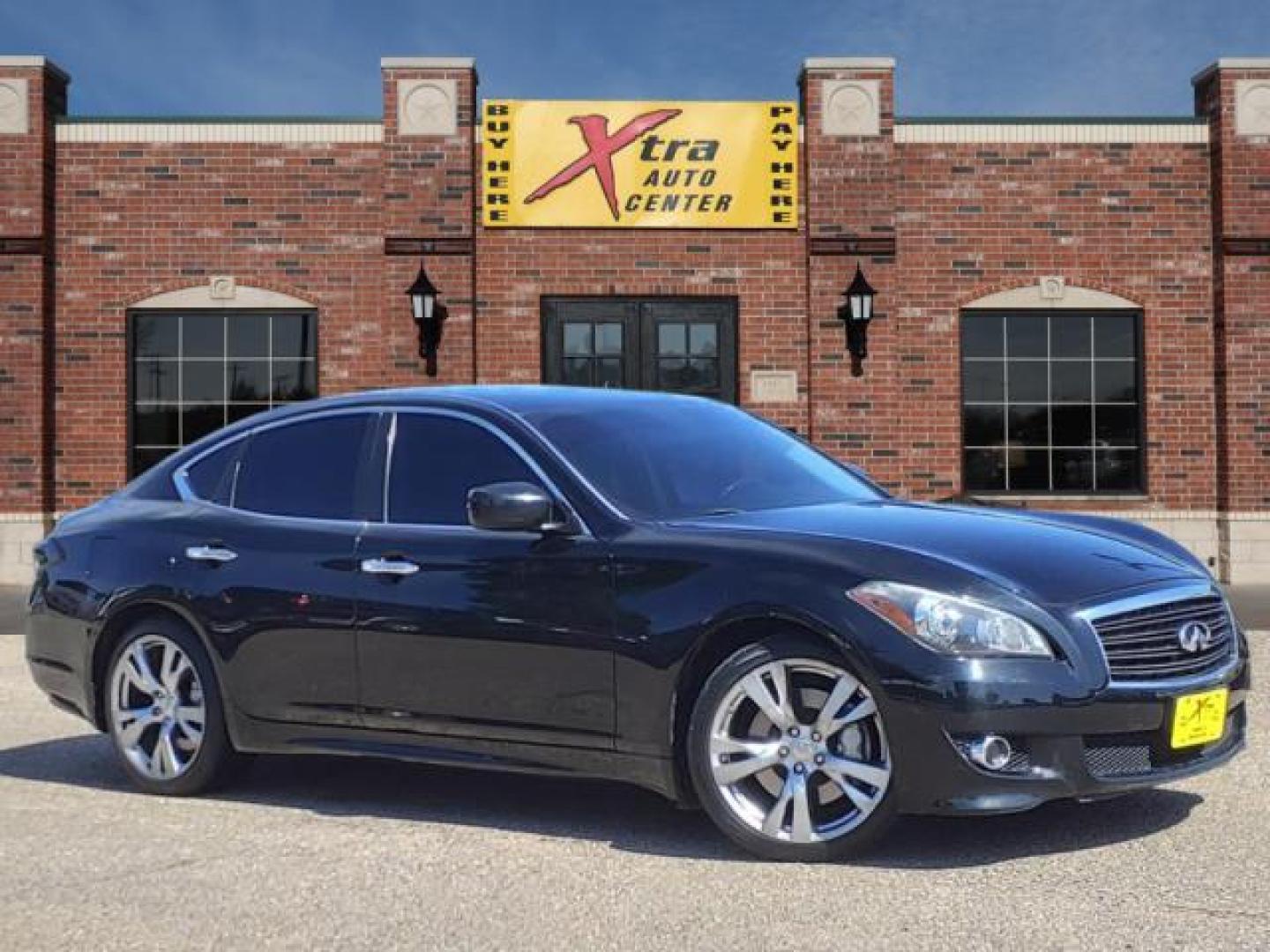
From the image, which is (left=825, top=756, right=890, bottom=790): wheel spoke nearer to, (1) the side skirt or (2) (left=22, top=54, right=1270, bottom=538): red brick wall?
(1) the side skirt

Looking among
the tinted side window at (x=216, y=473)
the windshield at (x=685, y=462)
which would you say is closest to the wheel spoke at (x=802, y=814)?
the windshield at (x=685, y=462)

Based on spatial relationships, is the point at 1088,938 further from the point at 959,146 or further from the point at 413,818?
the point at 959,146

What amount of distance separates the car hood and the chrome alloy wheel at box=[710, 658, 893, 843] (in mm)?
394

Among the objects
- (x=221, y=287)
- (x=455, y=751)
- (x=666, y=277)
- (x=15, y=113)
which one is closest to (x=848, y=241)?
(x=666, y=277)

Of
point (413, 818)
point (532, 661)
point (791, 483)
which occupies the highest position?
point (791, 483)

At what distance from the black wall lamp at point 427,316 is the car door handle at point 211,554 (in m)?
12.4

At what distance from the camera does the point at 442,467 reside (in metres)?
6.13

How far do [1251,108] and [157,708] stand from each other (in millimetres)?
16631

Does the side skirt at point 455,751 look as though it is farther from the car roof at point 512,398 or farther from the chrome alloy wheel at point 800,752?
the car roof at point 512,398

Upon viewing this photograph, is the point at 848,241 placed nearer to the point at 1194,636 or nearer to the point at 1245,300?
the point at 1245,300

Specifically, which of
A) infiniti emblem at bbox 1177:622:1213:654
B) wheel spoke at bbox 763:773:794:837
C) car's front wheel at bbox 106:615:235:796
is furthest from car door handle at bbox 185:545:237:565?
infiniti emblem at bbox 1177:622:1213:654

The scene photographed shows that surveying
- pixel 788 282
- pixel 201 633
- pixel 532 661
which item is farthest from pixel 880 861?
pixel 788 282

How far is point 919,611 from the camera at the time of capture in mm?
4914

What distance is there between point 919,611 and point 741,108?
15220mm
